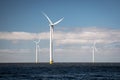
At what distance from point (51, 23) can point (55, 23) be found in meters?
6.60

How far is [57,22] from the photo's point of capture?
15675cm

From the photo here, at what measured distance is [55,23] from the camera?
160 meters

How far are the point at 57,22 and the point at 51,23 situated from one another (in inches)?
148

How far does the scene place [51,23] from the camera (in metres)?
154

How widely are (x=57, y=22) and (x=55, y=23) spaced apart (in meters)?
3.88
